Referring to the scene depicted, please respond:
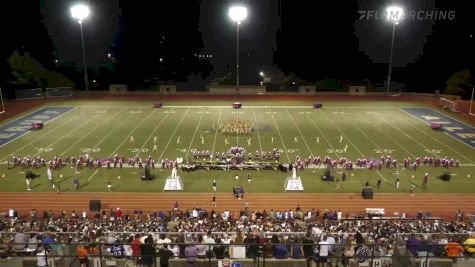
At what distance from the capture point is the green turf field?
86.6 ft

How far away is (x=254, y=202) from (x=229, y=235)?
8.19 meters

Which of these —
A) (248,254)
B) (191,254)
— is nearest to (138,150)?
(191,254)

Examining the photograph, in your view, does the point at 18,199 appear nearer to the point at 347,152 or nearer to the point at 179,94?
the point at 347,152

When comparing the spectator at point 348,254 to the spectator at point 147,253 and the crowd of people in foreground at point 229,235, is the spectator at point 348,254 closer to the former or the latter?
the crowd of people in foreground at point 229,235

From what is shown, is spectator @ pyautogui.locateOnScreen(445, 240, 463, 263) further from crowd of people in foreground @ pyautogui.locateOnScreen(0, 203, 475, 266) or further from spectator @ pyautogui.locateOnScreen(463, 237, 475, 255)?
spectator @ pyautogui.locateOnScreen(463, 237, 475, 255)

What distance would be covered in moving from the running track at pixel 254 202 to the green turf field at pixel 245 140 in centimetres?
85

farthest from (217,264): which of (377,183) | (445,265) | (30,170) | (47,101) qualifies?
(47,101)

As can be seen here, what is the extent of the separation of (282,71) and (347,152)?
1864 inches

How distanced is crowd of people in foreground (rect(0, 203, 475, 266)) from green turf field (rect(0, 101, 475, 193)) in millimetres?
4733

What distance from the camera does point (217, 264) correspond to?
11875 millimetres

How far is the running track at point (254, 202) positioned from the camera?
23.1m

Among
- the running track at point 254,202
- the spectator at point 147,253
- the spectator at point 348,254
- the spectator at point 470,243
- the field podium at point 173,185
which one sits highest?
the spectator at point 147,253

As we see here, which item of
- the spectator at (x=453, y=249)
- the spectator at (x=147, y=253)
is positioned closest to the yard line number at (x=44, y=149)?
the spectator at (x=147, y=253)

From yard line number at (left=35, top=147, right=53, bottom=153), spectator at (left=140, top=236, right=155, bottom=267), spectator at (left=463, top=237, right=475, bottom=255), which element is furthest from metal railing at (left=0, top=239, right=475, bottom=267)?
yard line number at (left=35, top=147, right=53, bottom=153)
